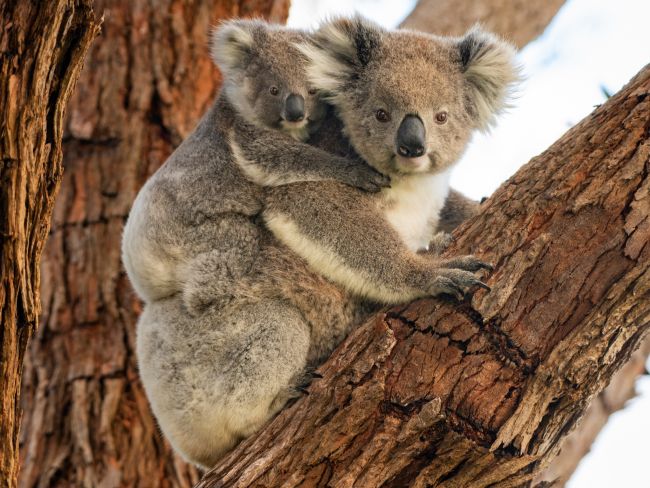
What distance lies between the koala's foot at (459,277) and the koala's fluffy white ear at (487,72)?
47.5 inches

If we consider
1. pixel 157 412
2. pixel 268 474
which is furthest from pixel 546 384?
pixel 157 412

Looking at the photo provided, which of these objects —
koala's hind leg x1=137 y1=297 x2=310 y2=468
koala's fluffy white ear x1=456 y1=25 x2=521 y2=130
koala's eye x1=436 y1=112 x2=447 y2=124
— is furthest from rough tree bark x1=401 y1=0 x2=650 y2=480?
koala's hind leg x1=137 y1=297 x2=310 y2=468

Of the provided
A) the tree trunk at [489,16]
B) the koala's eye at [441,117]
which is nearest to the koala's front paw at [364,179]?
the koala's eye at [441,117]

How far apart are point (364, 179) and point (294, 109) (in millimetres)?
559

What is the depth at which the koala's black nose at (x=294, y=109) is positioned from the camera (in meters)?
3.88

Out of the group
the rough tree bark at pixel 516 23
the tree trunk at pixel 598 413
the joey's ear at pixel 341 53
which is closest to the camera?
the joey's ear at pixel 341 53

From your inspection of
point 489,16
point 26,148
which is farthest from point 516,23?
point 26,148

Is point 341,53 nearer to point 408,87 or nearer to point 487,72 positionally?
point 408,87

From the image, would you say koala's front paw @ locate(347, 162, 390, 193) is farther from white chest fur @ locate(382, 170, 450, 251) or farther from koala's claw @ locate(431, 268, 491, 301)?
koala's claw @ locate(431, 268, 491, 301)

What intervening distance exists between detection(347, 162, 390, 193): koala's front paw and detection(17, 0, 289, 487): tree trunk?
234cm

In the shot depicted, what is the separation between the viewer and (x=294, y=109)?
388 cm

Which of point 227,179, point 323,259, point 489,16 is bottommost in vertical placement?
point 323,259

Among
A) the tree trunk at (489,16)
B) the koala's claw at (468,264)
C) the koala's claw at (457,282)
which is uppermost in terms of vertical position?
the tree trunk at (489,16)

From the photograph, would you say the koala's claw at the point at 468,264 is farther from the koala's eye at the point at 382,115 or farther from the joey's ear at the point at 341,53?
the joey's ear at the point at 341,53
